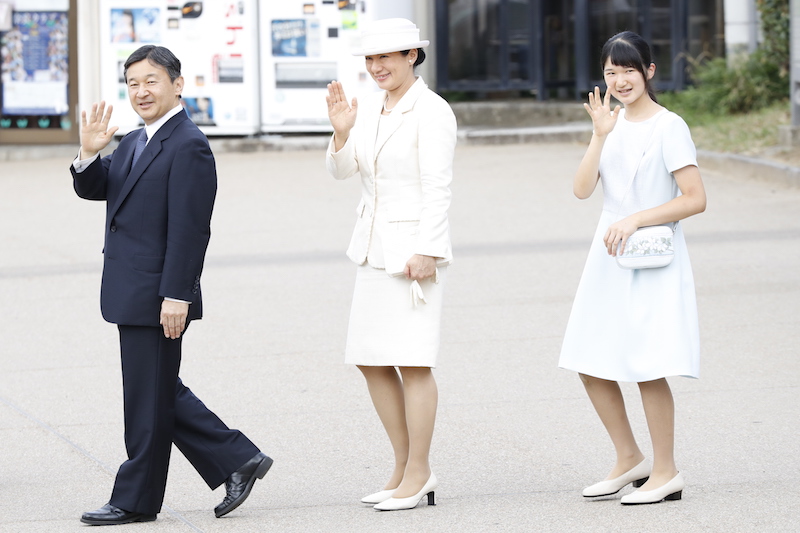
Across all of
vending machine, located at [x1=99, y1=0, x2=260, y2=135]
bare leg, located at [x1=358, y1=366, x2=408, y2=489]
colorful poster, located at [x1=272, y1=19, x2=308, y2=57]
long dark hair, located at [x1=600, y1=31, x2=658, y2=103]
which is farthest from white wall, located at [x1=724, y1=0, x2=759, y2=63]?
bare leg, located at [x1=358, y1=366, x2=408, y2=489]

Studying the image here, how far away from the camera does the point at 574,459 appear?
487 centimetres

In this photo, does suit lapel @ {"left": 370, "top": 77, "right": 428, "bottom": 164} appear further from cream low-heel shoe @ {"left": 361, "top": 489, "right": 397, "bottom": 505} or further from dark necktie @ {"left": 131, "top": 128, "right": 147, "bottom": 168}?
cream low-heel shoe @ {"left": 361, "top": 489, "right": 397, "bottom": 505}

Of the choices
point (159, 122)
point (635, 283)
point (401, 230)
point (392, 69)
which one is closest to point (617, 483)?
point (635, 283)

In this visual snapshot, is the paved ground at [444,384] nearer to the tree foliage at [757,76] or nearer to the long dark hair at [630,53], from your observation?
the long dark hair at [630,53]

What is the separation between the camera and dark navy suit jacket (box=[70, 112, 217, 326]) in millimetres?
4082

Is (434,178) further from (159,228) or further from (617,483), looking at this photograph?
(617,483)

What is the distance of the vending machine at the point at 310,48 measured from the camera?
53.1ft

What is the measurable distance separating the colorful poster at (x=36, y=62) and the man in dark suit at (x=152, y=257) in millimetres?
13224

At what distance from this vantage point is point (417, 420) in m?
4.27

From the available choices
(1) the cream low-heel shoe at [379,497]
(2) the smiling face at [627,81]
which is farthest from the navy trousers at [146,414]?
(2) the smiling face at [627,81]

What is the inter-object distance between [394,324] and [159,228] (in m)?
0.85

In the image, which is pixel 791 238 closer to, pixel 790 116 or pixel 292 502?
pixel 790 116

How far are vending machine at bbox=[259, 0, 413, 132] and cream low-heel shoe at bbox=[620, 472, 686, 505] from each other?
12278mm

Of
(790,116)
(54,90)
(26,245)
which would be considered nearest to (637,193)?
(26,245)
